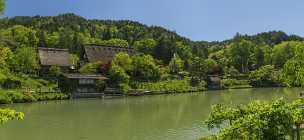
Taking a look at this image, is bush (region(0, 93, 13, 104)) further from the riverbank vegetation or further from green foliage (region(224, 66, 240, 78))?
green foliage (region(224, 66, 240, 78))

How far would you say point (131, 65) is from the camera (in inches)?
2105

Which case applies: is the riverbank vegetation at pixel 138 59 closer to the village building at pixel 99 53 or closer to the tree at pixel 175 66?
the tree at pixel 175 66

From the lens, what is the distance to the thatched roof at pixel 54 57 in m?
51.8

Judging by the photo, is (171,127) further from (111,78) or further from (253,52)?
(253,52)

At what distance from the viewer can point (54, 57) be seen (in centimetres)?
5303

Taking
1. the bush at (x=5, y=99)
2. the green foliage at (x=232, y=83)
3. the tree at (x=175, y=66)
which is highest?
the tree at (x=175, y=66)

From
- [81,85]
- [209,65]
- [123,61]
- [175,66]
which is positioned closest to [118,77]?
[123,61]

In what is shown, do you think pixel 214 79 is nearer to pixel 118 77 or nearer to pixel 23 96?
pixel 118 77

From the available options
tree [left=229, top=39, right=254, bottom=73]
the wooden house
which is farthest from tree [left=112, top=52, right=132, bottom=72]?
tree [left=229, top=39, right=254, bottom=73]

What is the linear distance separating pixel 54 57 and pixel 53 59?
0.48 m

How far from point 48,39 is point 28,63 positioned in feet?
68.8

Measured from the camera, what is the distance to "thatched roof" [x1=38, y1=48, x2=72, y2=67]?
51.8 m

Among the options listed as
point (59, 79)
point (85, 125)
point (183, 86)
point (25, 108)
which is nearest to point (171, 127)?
point (85, 125)

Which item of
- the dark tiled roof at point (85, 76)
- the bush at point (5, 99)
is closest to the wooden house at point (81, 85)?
the dark tiled roof at point (85, 76)
